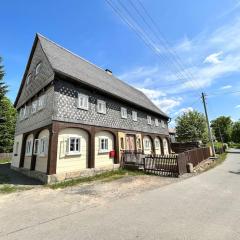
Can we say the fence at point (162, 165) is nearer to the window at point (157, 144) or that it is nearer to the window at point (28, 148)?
the window at point (28, 148)

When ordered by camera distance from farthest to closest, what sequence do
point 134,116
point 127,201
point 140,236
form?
point 134,116 → point 127,201 → point 140,236

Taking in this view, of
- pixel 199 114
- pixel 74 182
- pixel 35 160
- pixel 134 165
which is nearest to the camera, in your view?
pixel 74 182

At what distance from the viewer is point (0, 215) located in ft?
22.1

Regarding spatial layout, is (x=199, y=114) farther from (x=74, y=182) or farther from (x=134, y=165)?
(x=74, y=182)

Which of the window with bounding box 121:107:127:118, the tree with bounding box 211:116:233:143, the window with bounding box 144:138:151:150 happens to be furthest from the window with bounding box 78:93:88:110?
the tree with bounding box 211:116:233:143

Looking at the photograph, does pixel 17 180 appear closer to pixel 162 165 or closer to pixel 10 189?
pixel 10 189

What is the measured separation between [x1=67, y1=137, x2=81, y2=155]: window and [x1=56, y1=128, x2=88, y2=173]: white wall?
25cm

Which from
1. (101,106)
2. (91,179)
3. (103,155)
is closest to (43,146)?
(91,179)

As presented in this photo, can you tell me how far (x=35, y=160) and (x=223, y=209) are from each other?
13.3 meters

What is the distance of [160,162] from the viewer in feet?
47.6

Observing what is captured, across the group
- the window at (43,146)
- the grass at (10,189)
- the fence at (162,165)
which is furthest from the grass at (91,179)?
the window at (43,146)

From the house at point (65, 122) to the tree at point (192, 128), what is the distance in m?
29.8

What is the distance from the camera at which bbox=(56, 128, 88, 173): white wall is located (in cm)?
1256

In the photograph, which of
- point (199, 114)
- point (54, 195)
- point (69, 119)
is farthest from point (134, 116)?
point (199, 114)
